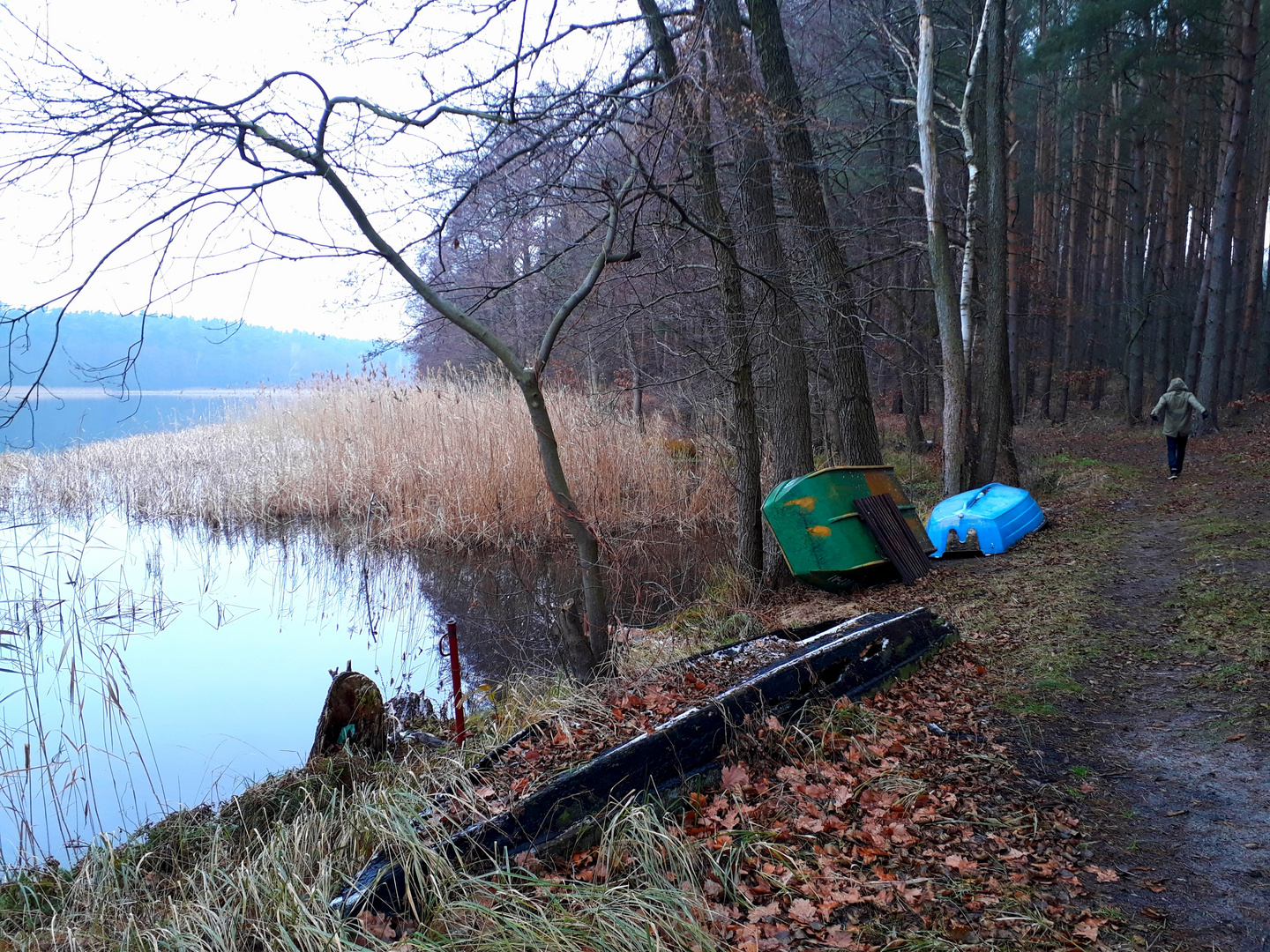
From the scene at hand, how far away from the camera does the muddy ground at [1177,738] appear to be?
2676 mm

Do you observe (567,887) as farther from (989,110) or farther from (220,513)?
(989,110)

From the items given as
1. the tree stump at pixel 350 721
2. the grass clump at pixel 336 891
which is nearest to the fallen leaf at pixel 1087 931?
the grass clump at pixel 336 891

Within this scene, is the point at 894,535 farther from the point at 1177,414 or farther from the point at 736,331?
the point at 1177,414

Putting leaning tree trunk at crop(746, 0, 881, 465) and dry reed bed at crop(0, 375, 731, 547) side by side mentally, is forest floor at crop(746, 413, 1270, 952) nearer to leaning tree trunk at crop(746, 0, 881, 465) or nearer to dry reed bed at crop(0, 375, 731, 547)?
leaning tree trunk at crop(746, 0, 881, 465)

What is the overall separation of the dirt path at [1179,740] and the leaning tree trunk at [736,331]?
3104mm

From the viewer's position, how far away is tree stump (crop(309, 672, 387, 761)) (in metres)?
4.72

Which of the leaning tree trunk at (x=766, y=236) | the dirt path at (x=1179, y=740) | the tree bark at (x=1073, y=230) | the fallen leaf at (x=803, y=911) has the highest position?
the tree bark at (x=1073, y=230)

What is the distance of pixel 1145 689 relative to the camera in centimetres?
445

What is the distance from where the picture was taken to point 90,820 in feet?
14.9

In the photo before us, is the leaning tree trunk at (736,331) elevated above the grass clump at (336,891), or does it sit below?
above

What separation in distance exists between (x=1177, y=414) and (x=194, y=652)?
12809mm

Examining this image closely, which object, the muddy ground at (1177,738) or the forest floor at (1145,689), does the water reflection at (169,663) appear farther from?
the muddy ground at (1177,738)

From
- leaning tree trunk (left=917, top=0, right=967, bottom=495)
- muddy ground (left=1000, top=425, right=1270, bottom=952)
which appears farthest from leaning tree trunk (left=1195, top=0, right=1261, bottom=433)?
muddy ground (left=1000, top=425, right=1270, bottom=952)

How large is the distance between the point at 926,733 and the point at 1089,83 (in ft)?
69.8
